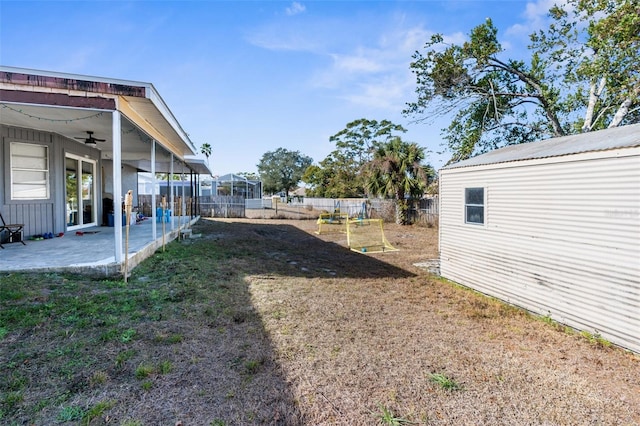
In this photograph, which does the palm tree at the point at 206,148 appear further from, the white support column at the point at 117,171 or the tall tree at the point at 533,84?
the white support column at the point at 117,171

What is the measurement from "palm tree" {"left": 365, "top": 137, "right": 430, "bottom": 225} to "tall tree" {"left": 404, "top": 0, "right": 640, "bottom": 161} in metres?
1.90

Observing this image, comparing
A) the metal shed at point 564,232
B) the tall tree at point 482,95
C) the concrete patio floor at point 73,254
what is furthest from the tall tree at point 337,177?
the concrete patio floor at point 73,254

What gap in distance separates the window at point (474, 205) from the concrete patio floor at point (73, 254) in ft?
20.8

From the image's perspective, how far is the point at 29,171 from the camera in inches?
285

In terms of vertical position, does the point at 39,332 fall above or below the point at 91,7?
below

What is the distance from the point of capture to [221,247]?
9297 millimetres

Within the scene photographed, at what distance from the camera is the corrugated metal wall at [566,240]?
3.77 meters

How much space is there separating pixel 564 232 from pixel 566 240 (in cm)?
11

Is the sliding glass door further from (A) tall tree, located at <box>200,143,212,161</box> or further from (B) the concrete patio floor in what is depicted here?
(A) tall tree, located at <box>200,143,212,161</box>

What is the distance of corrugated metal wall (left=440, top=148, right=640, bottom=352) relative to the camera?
3.77 meters

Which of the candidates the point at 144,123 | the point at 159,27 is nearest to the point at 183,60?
the point at 159,27

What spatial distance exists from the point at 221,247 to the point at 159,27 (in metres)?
6.34

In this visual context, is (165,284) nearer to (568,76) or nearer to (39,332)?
(39,332)

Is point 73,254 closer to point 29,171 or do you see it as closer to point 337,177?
point 29,171
